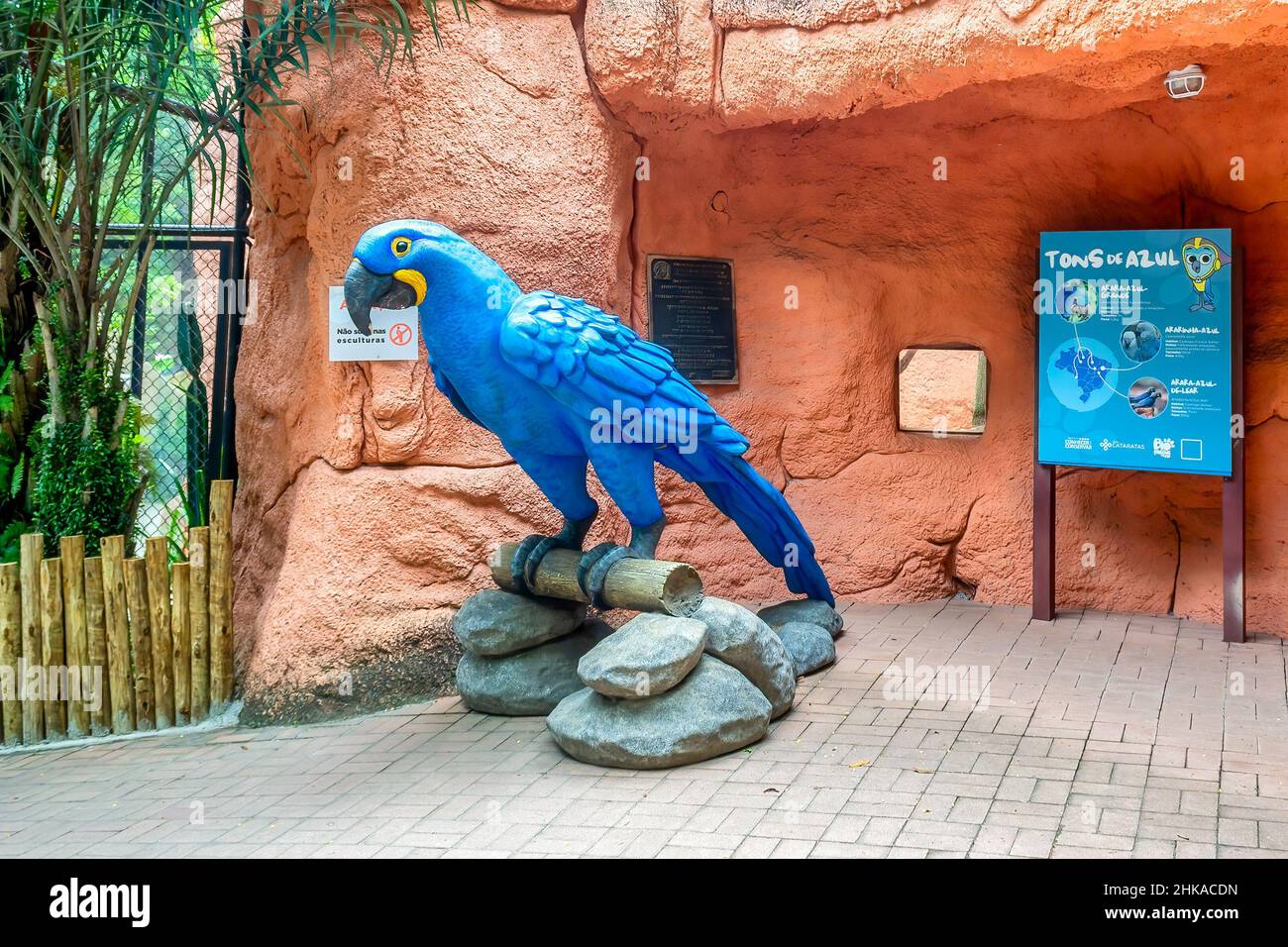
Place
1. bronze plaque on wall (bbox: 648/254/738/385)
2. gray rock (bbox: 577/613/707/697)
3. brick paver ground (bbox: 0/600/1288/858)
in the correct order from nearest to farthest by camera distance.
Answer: brick paver ground (bbox: 0/600/1288/858)
gray rock (bbox: 577/613/707/697)
bronze plaque on wall (bbox: 648/254/738/385)

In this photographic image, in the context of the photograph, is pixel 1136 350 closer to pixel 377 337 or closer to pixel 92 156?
pixel 377 337

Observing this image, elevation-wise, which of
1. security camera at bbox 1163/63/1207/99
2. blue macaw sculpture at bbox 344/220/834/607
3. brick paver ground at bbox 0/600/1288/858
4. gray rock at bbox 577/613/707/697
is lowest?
brick paver ground at bbox 0/600/1288/858

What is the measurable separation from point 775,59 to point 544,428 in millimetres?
2375

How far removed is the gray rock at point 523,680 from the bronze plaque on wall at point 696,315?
2.28m

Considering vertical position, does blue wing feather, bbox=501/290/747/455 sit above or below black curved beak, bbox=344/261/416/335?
below

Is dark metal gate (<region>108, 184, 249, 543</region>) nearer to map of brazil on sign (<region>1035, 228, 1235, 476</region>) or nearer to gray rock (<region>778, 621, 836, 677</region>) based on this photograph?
gray rock (<region>778, 621, 836, 677</region>)

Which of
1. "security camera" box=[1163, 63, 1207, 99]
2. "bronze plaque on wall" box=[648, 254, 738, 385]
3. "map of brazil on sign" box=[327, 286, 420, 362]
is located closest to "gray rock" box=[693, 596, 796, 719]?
"map of brazil on sign" box=[327, 286, 420, 362]

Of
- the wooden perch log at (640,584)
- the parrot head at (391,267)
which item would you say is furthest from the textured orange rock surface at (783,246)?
the parrot head at (391,267)

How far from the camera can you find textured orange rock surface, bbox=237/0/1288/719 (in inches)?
213

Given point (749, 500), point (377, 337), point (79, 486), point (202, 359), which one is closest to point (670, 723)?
point (749, 500)

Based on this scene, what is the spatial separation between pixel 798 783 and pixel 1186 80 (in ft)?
12.0

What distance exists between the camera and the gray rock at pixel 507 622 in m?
4.99

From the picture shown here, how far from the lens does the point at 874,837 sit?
11.7ft

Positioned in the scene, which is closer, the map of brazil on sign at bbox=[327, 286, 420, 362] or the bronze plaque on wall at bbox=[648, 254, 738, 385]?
the map of brazil on sign at bbox=[327, 286, 420, 362]
